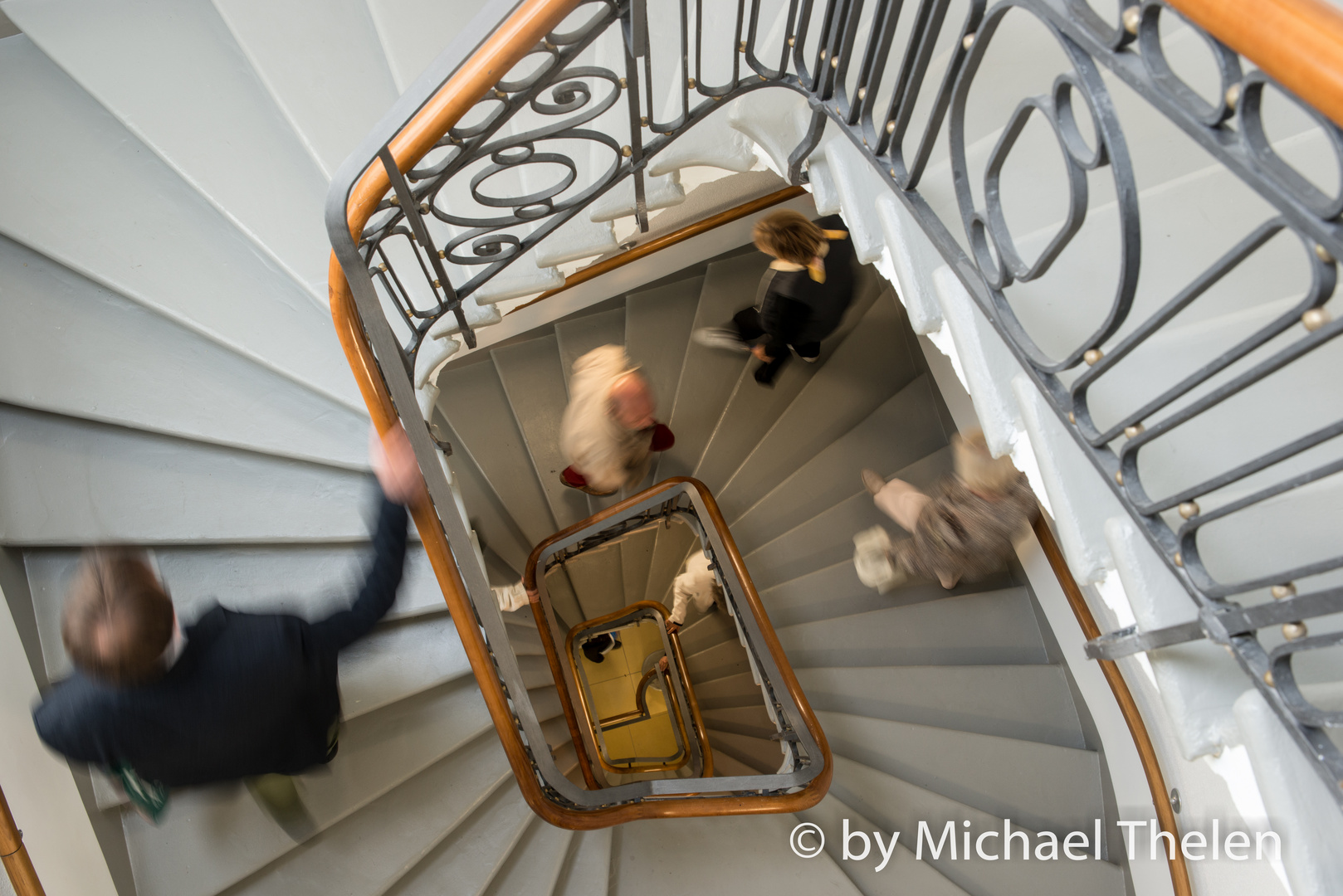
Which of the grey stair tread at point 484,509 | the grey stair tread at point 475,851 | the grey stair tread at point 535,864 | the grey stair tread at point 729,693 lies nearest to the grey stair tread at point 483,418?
the grey stair tread at point 484,509

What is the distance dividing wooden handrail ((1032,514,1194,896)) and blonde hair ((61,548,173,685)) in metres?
2.80

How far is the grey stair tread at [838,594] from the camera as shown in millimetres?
3934

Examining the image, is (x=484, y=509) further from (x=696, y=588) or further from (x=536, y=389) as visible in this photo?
(x=696, y=588)

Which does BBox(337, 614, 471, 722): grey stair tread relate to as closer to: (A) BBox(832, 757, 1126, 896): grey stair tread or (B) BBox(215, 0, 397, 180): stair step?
(B) BBox(215, 0, 397, 180): stair step

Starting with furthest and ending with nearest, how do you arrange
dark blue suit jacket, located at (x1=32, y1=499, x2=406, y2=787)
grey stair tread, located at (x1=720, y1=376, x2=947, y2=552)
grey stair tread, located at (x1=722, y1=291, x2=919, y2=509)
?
grey stair tread, located at (x1=722, y1=291, x2=919, y2=509) → grey stair tread, located at (x1=720, y1=376, x2=947, y2=552) → dark blue suit jacket, located at (x1=32, y1=499, x2=406, y2=787)

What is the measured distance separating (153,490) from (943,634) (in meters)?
3.76

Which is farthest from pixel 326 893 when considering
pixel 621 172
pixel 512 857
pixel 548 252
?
pixel 621 172

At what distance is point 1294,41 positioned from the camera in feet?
2.62

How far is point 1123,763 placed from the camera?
10.5 feet

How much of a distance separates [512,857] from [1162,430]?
367 centimetres

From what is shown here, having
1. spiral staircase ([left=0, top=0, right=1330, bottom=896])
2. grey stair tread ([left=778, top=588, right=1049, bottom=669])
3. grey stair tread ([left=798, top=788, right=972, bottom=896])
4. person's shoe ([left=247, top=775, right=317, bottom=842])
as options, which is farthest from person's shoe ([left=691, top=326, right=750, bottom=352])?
person's shoe ([left=247, top=775, right=317, bottom=842])

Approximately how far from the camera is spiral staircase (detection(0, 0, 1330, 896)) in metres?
2.55

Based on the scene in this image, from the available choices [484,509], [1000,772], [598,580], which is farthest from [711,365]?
[1000,772]

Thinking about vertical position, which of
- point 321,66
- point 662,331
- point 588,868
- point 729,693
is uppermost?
point 321,66
